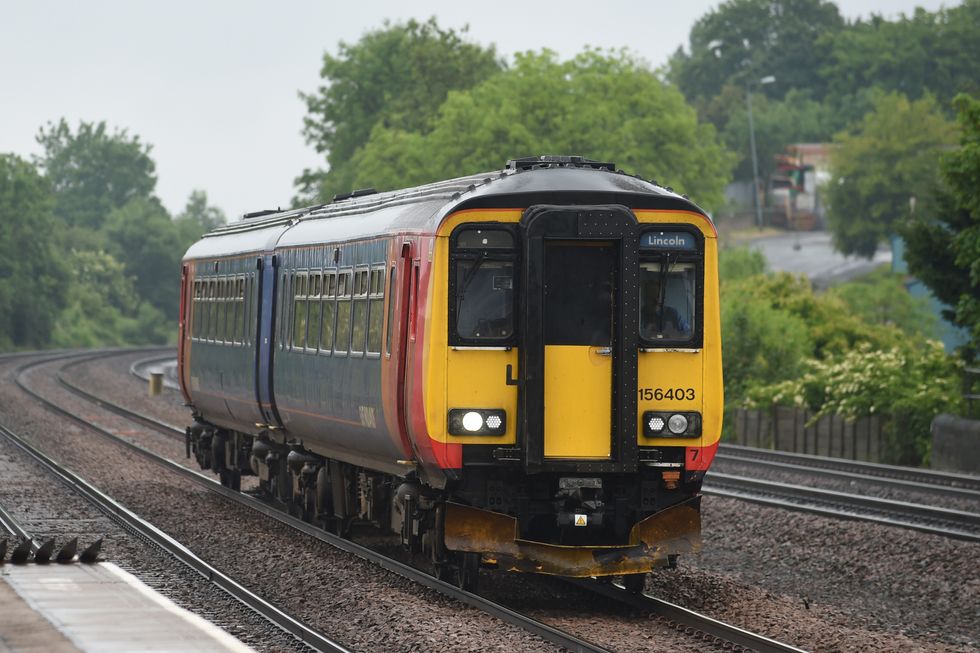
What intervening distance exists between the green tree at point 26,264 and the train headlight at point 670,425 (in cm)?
7888

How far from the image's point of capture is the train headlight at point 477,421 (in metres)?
12.9

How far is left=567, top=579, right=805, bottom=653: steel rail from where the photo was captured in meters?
11.2

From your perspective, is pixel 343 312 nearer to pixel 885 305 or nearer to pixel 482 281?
pixel 482 281

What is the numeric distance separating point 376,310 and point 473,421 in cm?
215

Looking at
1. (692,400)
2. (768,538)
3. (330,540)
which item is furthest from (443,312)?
(768,538)

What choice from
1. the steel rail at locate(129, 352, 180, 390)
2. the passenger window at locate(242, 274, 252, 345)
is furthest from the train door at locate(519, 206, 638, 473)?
the steel rail at locate(129, 352, 180, 390)

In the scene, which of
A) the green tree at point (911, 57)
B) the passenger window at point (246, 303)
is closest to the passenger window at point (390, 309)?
the passenger window at point (246, 303)

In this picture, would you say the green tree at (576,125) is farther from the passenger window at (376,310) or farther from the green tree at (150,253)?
the green tree at (150,253)

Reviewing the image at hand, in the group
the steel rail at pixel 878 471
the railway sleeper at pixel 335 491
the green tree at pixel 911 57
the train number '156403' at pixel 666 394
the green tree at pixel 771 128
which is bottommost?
the steel rail at pixel 878 471

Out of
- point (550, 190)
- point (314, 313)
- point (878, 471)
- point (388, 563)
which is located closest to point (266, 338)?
point (314, 313)

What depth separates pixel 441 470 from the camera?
42.8 feet

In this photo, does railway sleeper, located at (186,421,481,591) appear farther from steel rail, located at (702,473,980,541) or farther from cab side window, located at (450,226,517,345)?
steel rail, located at (702,473,980,541)

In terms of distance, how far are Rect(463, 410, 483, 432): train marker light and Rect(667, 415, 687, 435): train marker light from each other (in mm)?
1398

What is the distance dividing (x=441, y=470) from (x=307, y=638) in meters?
1.87
